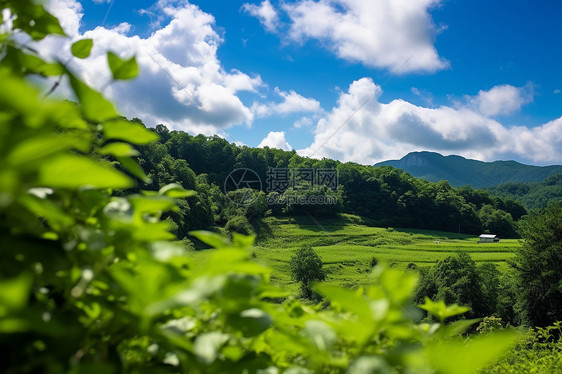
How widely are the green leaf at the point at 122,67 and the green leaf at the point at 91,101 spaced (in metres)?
0.13

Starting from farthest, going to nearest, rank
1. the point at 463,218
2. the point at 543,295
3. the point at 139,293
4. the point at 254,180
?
the point at 254,180 < the point at 463,218 < the point at 543,295 < the point at 139,293

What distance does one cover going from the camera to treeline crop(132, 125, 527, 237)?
68.5m

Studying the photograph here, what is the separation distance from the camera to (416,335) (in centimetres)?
70

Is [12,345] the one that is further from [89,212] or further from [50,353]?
[89,212]

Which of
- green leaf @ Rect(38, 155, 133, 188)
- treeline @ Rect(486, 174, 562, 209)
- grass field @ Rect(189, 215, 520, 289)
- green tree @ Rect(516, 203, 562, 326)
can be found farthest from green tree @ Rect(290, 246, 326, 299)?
treeline @ Rect(486, 174, 562, 209)

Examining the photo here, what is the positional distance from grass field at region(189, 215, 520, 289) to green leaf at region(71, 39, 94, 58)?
43.9 m

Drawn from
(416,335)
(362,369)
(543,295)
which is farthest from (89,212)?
(543,295)

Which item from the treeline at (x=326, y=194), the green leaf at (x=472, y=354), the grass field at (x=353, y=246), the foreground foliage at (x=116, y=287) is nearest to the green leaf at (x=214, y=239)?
the foreground foliage at (x=116, y=287)

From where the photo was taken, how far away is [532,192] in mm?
142125

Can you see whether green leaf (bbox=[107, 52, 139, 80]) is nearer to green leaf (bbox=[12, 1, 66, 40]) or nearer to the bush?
green leaf (bbox=[12, 1, 66, 40])

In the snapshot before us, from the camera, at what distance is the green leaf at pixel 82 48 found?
0.86 meters

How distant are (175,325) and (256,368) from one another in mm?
149

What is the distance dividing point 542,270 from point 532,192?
5680 inches

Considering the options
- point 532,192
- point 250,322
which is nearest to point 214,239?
point 250,322
